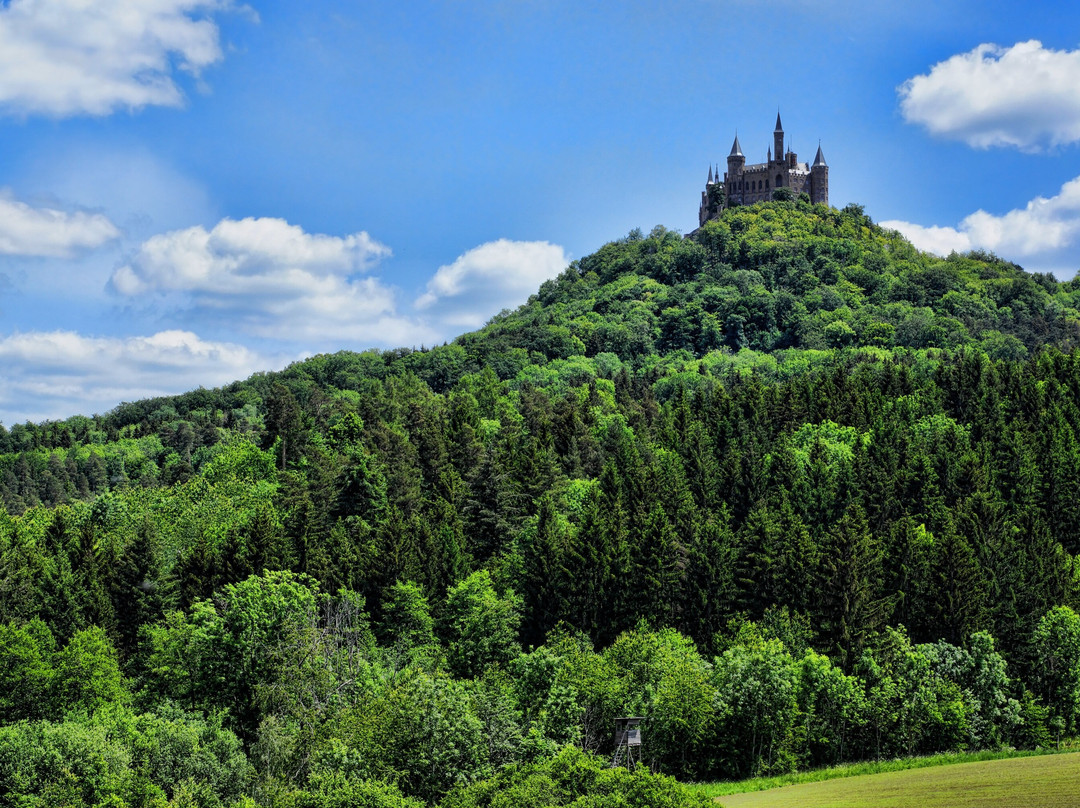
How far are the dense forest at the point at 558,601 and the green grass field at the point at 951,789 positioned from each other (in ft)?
16.1

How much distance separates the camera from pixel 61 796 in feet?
152

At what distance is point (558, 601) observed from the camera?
7200cm

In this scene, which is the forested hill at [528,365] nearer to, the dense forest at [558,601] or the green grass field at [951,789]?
the dense forest at [558,601]

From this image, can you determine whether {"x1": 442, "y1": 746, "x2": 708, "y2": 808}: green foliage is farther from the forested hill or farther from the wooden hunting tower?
the forested hill

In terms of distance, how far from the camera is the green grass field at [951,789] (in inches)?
1706

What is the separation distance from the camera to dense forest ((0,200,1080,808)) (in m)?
47.3

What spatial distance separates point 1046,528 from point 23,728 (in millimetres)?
65204

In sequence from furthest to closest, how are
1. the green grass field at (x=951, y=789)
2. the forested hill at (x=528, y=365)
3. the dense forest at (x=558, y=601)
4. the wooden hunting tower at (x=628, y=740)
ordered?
the forested hill at (x=528, y=365) < the wooden hunting tower at (x=628, y=740) < the dense forest at (x=558, y=601) < the green grass field at (x=951, y=789)

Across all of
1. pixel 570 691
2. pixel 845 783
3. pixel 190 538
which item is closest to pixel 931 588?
pixel 845 783

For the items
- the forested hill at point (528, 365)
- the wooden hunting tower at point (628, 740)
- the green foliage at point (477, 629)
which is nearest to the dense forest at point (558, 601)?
the green foliage at point (477, 629)

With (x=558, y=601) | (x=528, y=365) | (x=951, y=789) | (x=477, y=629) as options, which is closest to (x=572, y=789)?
(x=951, y=789)

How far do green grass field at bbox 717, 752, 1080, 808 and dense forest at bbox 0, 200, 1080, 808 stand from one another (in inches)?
194

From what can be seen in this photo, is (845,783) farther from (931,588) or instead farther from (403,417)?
(403,417)

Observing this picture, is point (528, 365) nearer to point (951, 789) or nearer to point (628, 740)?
point (628, 740)
